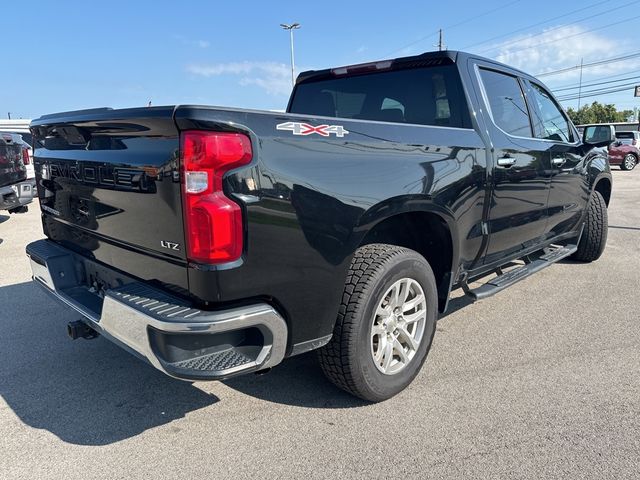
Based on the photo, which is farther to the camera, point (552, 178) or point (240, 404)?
point (552, 178)

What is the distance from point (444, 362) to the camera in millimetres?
3295

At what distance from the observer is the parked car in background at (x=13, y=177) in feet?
20.4

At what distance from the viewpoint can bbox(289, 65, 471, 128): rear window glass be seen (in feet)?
11.0

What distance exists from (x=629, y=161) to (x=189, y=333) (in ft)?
81.3

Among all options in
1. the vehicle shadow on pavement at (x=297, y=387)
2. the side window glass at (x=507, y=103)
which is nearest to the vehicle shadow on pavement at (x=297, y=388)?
the vehicle shadow on pavement at (x=297, y=387)

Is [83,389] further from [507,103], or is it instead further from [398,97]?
[507,103]

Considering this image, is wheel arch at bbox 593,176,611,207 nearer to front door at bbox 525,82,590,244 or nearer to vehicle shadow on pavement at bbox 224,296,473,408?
front door at bbox 525,82,590,244

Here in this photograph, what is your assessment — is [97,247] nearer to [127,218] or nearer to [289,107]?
[127,218]

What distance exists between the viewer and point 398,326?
2.80 metres

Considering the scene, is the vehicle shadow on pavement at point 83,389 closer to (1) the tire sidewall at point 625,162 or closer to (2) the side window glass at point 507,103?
(2) the side window glass at point 507,103

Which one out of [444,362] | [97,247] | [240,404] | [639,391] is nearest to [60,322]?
[97,247]

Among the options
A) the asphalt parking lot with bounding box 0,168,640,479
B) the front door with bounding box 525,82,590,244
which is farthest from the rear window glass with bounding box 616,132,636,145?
the asphalt parking lot with bounding box 0,168,640,479

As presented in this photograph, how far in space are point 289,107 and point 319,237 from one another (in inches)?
93.4

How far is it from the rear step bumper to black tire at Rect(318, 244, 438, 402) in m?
0.41
